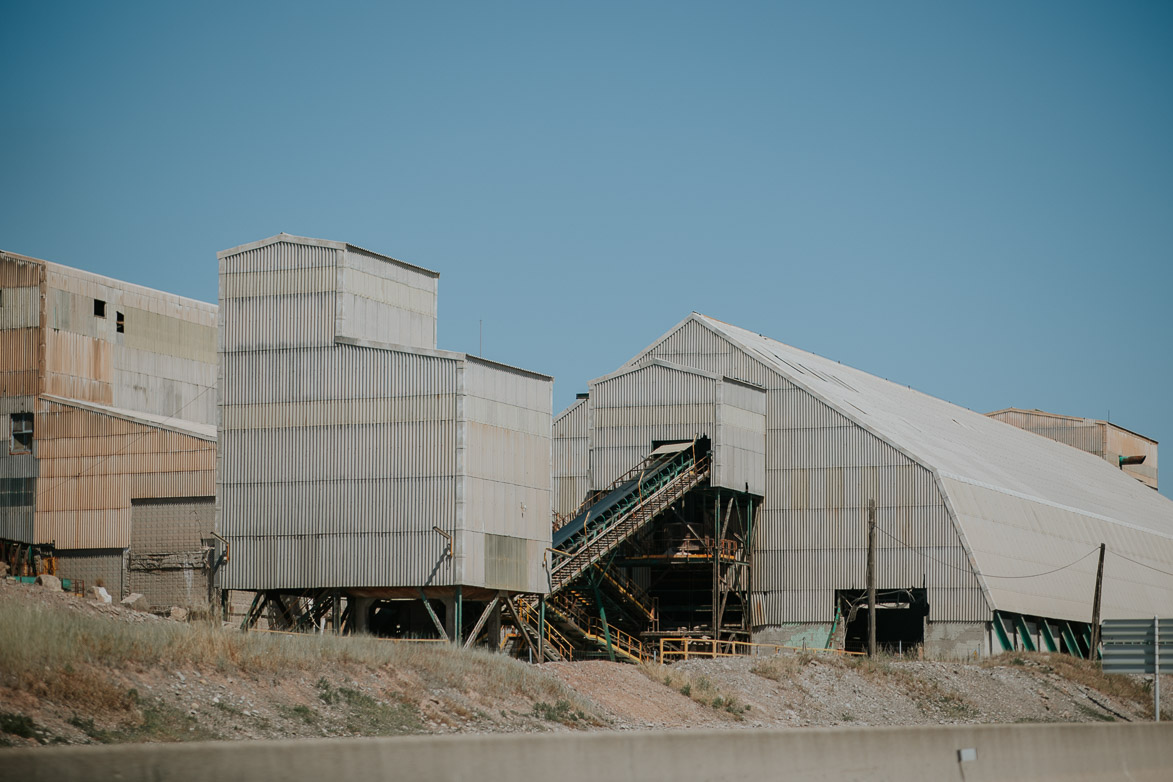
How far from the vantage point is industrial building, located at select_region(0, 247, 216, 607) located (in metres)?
55.8

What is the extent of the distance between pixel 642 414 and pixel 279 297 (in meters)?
17.5

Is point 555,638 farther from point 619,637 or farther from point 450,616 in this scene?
point 450,616

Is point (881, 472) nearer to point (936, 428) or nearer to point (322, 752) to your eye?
point (936, 428)

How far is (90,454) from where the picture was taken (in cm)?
5756

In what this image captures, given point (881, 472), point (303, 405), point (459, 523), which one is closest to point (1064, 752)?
point (459, 523)

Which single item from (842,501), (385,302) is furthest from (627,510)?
(385,302)

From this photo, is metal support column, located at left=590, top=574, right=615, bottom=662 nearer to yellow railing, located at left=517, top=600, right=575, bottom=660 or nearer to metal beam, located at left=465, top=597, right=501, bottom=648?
yellow railing, located at left=517, top=600, right=575, bottom=660

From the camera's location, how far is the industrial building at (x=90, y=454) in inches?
2197

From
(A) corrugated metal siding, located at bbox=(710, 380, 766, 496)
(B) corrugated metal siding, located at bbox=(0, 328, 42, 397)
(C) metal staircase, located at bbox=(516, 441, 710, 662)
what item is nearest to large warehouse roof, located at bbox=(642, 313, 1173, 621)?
(A) corrugated metal siding, located at bbox=(710, 380, 766, 496)

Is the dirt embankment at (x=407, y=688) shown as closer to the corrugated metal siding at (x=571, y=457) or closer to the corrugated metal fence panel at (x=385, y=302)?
the corrugated metal fence panel at (x=385, y=302)

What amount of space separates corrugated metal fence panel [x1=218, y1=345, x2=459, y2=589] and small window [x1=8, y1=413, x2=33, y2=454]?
19392 mm

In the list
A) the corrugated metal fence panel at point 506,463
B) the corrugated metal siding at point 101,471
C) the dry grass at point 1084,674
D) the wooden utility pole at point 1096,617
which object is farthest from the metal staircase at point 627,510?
the wooden utility pole at point 1096,617

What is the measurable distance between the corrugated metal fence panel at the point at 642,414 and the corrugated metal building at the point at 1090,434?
55.6 metres

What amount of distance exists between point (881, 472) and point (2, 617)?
122 ft
